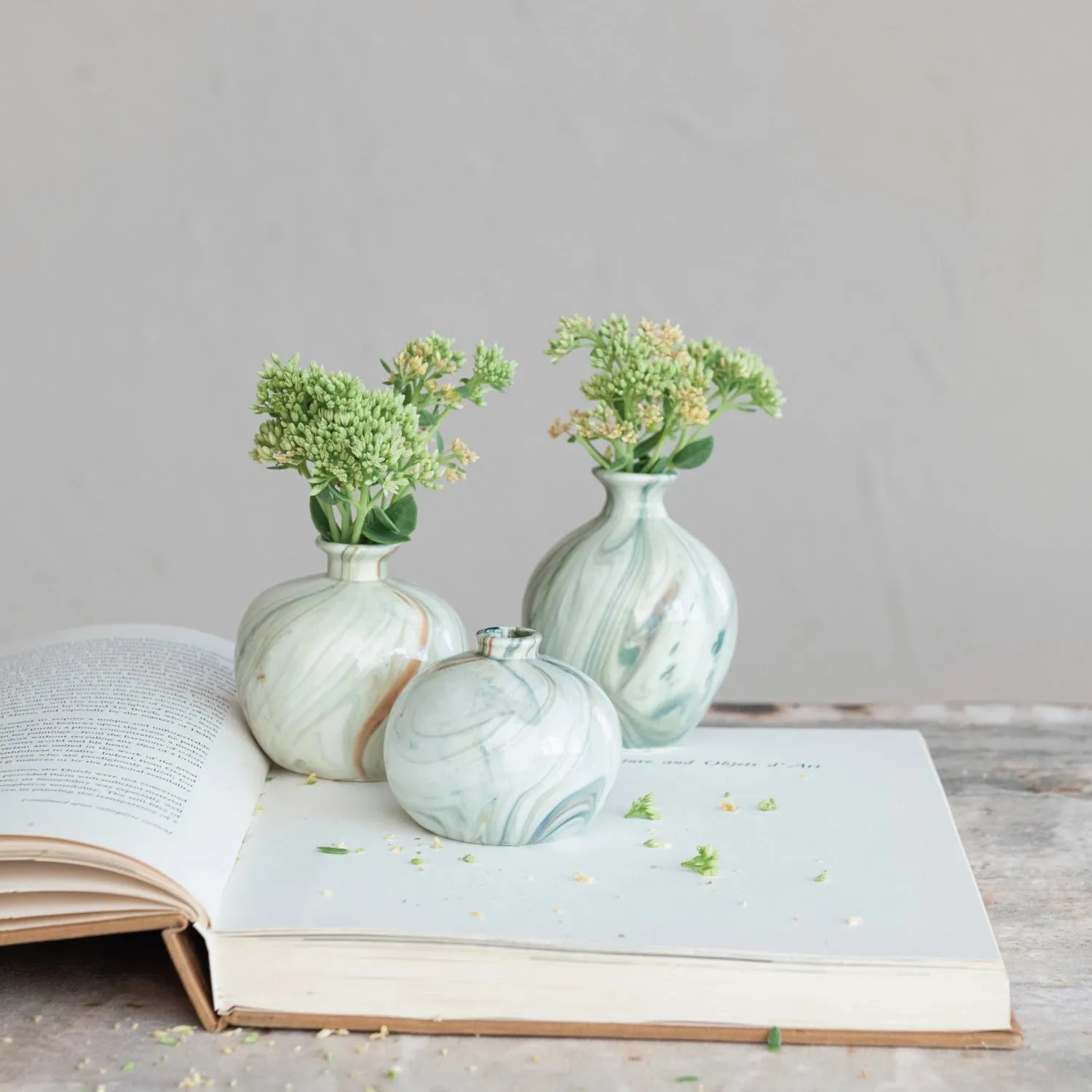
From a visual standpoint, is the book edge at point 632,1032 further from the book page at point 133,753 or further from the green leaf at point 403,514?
the green leaf at point 403,514

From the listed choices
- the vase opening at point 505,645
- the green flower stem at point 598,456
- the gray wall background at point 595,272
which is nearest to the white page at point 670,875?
the vase opening at point 505,645

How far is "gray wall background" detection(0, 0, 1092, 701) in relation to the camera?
77.4 inches

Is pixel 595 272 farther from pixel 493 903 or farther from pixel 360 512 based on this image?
pixel 493 903

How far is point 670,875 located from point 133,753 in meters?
0.33

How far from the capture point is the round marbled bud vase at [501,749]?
78cm

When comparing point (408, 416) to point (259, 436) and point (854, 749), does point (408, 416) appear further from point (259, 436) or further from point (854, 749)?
point (854, 749)

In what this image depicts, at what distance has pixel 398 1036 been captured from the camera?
66cm

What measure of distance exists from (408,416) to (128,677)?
29cm

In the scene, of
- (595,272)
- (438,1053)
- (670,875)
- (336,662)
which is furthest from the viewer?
(595,272)

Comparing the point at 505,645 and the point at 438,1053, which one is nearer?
the point at 438,1053

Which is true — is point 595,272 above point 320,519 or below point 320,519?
below

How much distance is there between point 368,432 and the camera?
0.84 m

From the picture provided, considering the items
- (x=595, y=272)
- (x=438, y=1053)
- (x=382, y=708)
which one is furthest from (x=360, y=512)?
(x=595, y=272)

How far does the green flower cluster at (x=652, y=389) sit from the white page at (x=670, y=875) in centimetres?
23
